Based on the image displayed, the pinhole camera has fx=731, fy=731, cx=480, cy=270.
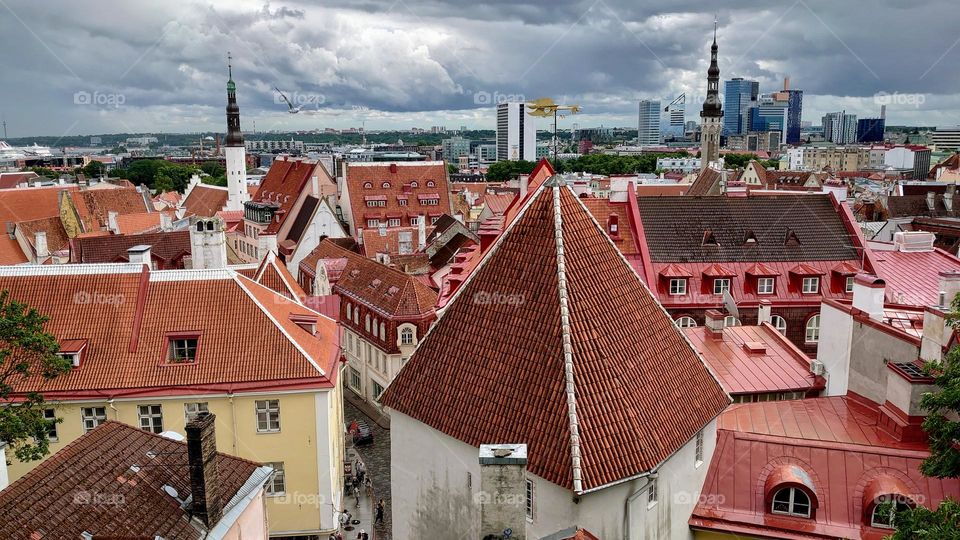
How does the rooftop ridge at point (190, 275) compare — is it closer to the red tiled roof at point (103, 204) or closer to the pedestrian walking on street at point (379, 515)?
the pedestrian walking on street at point (379, 515)

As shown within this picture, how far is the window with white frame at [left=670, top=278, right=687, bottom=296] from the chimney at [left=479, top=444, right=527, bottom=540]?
2577cm

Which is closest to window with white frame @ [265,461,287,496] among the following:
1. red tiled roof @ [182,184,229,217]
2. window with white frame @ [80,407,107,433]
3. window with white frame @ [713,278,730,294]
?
window with white frame @ [80,407,107,433]

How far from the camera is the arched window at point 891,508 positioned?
16297 mm

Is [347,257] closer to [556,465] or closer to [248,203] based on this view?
[248,203]

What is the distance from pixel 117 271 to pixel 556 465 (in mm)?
20132

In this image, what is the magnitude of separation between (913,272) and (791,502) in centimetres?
2387

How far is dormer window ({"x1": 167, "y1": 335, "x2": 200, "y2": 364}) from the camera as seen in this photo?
84.9 feet

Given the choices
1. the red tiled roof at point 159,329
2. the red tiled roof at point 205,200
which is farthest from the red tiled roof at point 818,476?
the red tiled roof at point 205,200

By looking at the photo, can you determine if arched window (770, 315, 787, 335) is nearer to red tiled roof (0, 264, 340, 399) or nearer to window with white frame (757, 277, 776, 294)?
window with white frame (757, 277, 776, 294)

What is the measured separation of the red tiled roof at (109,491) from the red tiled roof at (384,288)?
76.7 ft

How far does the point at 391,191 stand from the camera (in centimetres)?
7331

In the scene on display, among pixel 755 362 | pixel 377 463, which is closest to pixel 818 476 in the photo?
pixel 755 362

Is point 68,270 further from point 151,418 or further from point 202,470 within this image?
point 202,470

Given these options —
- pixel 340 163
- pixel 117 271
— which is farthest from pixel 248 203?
pixel 117 271
